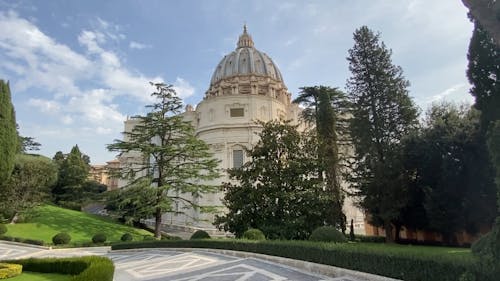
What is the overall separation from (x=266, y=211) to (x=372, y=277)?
1086 cm

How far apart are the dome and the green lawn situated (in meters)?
44.0

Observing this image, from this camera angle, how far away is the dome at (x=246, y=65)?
72.3 meters

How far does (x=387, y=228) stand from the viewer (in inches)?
915

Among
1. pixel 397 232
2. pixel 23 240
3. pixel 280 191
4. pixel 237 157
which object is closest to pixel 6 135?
pixel 23 240

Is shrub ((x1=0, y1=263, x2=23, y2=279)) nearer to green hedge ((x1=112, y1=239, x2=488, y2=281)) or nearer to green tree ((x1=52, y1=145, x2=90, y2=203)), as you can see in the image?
green hedge ((x1=112, y1=239, x2=488, y2=281))

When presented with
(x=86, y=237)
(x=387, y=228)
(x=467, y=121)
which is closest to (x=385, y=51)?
(x=467, y=121)

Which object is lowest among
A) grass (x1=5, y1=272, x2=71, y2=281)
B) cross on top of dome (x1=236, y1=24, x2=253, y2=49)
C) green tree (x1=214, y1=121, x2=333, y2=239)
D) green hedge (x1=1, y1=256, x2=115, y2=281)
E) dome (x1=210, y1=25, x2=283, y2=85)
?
grass (x1=5, y1=272, x2=71, y2=281)

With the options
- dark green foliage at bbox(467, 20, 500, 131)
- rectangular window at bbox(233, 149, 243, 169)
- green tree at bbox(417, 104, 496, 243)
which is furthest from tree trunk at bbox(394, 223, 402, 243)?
rectangular window at bbox(233, 149, 243, 169)

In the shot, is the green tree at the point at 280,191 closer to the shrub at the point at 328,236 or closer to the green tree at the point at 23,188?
the shrub at the point at 328,236

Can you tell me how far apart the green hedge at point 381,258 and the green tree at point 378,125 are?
11248 millimetres

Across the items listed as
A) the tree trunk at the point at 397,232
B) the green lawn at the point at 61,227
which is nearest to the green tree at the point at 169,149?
the green lawn at the point at 61,227

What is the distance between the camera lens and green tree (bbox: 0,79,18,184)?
15.6 metres

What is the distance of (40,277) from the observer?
34.9ft

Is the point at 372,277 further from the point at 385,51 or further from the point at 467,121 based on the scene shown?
the point at 385,51
